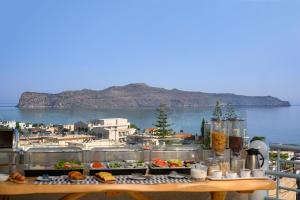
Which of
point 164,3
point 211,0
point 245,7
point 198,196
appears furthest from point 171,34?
point 198,196

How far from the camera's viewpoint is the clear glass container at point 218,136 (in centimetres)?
266

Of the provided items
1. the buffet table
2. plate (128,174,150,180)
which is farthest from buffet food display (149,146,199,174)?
the buffet table

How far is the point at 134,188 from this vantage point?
7.33 ft

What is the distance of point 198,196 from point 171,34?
47888mm

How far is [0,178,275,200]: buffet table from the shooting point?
2129 millimetres

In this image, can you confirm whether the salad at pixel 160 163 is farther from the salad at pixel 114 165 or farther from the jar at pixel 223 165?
the jar at pixel 223 165

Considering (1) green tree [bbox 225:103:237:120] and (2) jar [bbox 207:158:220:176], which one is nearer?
(2) jar [bbox 207:158:220:176]

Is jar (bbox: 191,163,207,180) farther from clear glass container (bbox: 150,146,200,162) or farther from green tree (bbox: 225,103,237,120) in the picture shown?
green tree (bbox: 225,103,237,120)

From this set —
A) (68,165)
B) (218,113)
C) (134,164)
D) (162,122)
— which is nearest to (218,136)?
(218,113)

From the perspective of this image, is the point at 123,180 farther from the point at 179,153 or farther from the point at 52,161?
the point at 179,153

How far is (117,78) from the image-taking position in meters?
46.8

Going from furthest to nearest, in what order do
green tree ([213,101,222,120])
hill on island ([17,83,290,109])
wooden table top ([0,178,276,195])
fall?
hill on island ([17,83,290,109]) < green tree ([213,101,222,120]) < wooden table top ([0,178,276,195])

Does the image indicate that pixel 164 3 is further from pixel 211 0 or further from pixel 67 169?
pixel 67 169

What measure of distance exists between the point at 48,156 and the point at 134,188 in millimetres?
634
